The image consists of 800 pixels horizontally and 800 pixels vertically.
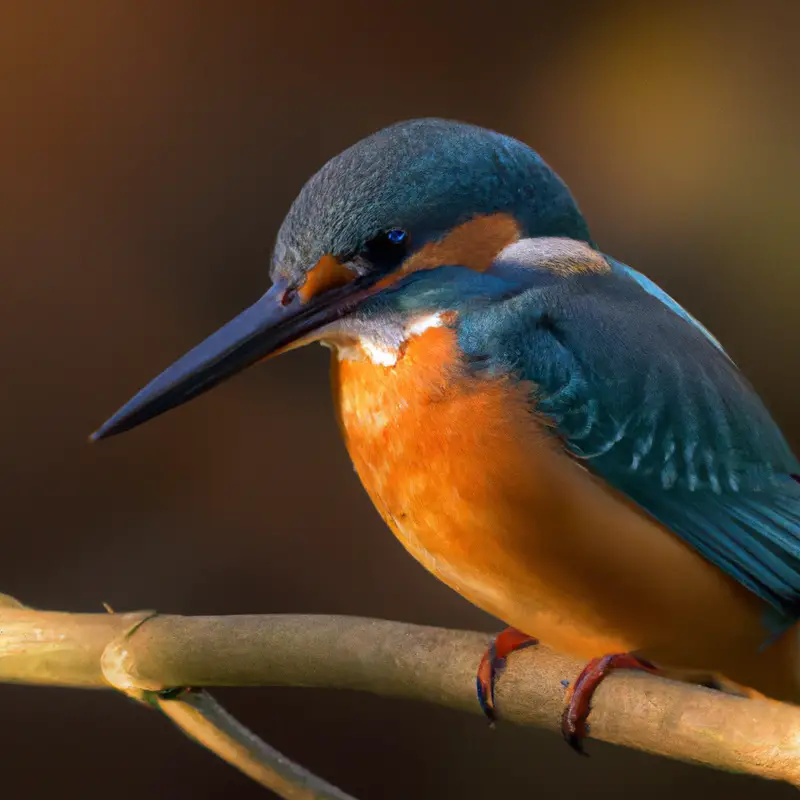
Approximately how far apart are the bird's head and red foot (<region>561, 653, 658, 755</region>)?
253 mm

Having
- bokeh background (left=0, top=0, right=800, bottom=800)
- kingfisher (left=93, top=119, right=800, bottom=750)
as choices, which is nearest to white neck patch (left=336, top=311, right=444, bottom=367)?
kingfisher (left=93, top=119, right=800, bottom=750)

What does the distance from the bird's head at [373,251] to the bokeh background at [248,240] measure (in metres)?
0.69

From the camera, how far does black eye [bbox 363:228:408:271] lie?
616 millimetres

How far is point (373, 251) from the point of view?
62cm

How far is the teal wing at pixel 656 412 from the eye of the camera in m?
0.65

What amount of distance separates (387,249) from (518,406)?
0.13 meters

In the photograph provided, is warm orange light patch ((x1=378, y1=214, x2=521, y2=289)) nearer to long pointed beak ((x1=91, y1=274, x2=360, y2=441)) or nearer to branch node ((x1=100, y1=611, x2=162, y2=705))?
long pointed beak ((x1=91, y1=274, x2=360, y2=441))

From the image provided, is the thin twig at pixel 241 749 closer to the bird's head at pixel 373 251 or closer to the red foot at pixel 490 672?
the red foot at pixel 490 672

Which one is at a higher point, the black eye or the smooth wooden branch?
the black eye

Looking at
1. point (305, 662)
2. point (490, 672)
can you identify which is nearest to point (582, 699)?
point (490, 672)

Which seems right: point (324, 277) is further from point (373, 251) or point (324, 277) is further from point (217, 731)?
point (217, 731)

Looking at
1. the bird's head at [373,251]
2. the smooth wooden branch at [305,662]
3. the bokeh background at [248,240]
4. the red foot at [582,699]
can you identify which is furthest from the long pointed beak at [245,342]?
the bokeh background at [248,240]

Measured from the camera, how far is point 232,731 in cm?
72

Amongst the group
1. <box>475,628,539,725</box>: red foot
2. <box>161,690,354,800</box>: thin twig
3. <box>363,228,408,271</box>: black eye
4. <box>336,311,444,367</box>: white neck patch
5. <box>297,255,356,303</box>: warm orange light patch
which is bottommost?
<box>161,690,354,800</box>: thin twig
